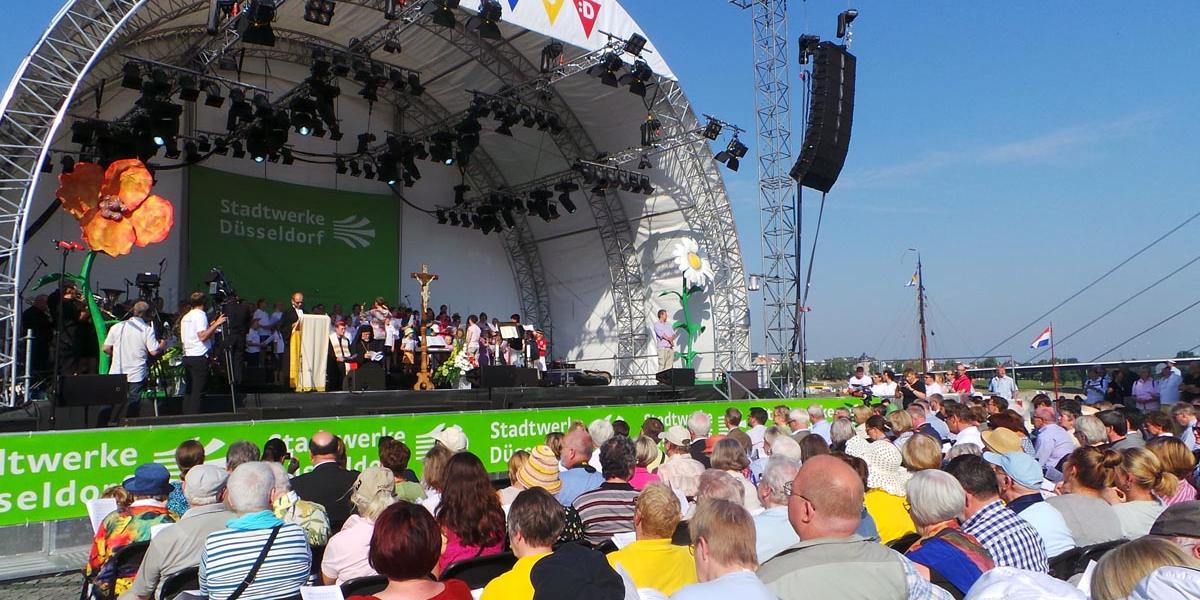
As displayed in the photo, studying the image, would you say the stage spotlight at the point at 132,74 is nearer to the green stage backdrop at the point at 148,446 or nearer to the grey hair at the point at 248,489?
the green stage backdrop at the point at 148,446

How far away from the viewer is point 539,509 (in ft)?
8.41

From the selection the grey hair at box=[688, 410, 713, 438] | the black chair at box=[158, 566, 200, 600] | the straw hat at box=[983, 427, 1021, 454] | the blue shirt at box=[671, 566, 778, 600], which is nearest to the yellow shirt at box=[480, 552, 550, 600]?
the blue shirt at box=[671, 566, 778, 600]

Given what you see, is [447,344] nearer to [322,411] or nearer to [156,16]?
[322,411]

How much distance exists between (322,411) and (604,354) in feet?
30.7

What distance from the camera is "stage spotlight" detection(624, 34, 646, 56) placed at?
45.0 feet

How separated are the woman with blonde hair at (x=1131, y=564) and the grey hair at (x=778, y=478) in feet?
5.05

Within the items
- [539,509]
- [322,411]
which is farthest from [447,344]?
[539,509]

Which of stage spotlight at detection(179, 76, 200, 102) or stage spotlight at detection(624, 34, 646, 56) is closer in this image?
stage spotlight at detection(179, 76, 200, 102)

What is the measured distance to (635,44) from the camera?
45.2ft

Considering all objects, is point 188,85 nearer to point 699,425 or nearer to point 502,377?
point 502,377

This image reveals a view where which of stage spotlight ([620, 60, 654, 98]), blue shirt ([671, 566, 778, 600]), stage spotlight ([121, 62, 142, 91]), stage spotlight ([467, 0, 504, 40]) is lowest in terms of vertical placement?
blue shirt ([671, 566, 778, 600])

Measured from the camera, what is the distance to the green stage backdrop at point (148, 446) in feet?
18.1

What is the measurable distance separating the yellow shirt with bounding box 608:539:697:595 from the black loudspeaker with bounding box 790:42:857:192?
12864 millimetres

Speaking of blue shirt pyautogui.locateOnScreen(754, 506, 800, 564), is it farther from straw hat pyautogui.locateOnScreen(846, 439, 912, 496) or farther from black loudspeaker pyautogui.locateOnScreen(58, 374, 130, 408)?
black loudspeaker pyautogui.locateOnScreen(58, 374, 130, 408)
